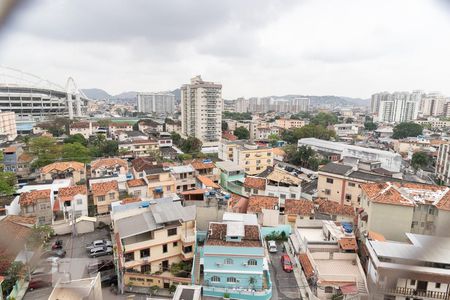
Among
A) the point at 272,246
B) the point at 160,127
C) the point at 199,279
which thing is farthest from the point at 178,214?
the point at 160,127

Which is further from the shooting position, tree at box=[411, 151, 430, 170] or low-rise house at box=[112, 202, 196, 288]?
tree at box=[411, 151, 430, 170]

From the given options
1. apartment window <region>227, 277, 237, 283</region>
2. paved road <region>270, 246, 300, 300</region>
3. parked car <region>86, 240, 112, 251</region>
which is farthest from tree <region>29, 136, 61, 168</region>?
paved road <region>270, 246, 300, 300</region>

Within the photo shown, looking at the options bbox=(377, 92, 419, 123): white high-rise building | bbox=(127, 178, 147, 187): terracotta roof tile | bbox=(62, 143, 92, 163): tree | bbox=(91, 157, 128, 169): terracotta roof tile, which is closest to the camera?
bbox=(127, 178, 147, 187): terracotta roof tile

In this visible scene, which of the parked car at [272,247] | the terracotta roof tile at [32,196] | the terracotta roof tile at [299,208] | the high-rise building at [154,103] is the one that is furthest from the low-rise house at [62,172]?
the high-rise building at [154,103]

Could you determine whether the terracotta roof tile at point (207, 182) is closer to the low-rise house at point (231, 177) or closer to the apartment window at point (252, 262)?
the low-rise house at point (231, 177)

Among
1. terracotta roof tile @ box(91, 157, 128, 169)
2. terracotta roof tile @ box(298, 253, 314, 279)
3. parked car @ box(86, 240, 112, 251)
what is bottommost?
parked car @ box(86, 240, 112, 251)

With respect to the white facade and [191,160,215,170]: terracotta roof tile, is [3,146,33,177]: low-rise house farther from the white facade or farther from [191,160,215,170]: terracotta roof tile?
the white facade

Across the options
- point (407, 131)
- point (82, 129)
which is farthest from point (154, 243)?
point (407, 131)
